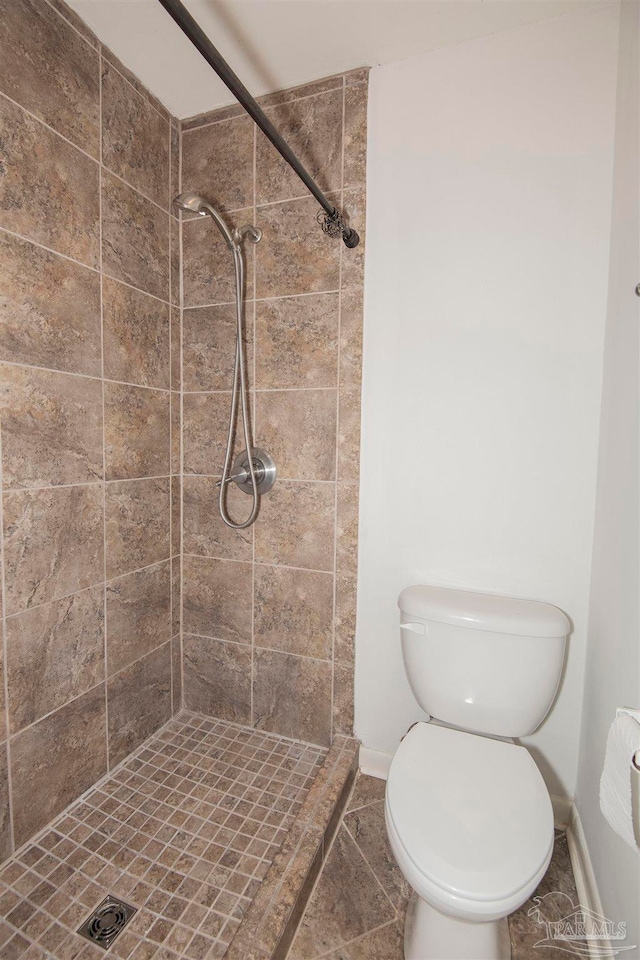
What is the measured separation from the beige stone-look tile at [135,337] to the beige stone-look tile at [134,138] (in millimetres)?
377

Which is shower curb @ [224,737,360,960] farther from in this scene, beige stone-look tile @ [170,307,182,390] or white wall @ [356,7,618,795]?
beige stone-look tile @ [170,307,182,390]

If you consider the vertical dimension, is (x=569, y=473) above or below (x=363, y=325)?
below

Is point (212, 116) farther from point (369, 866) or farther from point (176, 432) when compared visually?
point (369, 866)

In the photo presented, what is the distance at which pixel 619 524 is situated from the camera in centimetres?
106

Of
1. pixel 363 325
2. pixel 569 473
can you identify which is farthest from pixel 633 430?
pixel 363 325

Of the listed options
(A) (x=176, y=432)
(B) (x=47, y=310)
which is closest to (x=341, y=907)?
(A) (x=176, y=432)

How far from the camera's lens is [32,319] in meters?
1.17

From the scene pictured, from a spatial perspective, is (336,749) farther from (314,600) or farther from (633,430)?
(633,430)

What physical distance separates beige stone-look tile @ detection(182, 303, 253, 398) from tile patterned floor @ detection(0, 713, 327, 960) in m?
1.36

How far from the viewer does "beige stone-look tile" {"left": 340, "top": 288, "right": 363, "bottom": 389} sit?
145 cm

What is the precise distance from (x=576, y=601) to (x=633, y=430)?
0.56 m

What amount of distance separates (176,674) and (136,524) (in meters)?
0.68

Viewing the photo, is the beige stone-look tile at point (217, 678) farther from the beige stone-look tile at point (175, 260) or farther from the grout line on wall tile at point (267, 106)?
the grout line on wall tile at point (267, 106)
